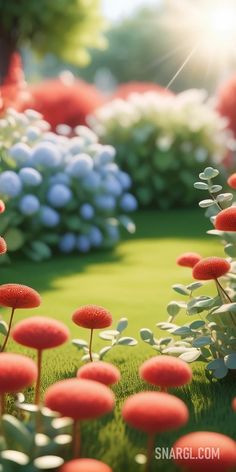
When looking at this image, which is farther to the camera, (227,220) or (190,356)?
(190,356)

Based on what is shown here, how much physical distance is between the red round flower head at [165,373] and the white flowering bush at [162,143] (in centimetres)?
829

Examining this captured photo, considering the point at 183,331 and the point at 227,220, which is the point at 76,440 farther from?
the point at 183,331

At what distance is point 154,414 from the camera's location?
1.72m

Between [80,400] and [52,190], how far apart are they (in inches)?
194

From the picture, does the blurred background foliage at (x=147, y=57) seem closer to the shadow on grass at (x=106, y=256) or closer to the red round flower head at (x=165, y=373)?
the shadow on grass at (x=106, y=256)

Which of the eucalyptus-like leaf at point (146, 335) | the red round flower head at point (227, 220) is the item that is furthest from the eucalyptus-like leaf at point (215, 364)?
the red round flower head at point (227, 220)

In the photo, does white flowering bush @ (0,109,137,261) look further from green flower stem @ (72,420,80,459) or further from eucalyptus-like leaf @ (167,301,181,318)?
green flower stem @ (72,420,80,459)

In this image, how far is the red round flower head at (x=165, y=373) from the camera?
6.50 feet

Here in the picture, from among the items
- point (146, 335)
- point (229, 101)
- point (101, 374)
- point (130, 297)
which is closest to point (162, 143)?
point (229, 101)

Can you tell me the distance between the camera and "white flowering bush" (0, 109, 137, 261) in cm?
621

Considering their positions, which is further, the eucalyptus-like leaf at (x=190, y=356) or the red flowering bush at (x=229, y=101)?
the red flowering bush at (x=229, y=101)

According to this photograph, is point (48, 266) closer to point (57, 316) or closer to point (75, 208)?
point (75, 208)

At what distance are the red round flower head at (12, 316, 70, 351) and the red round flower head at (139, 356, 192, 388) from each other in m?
0.24

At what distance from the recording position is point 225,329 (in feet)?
10.3
